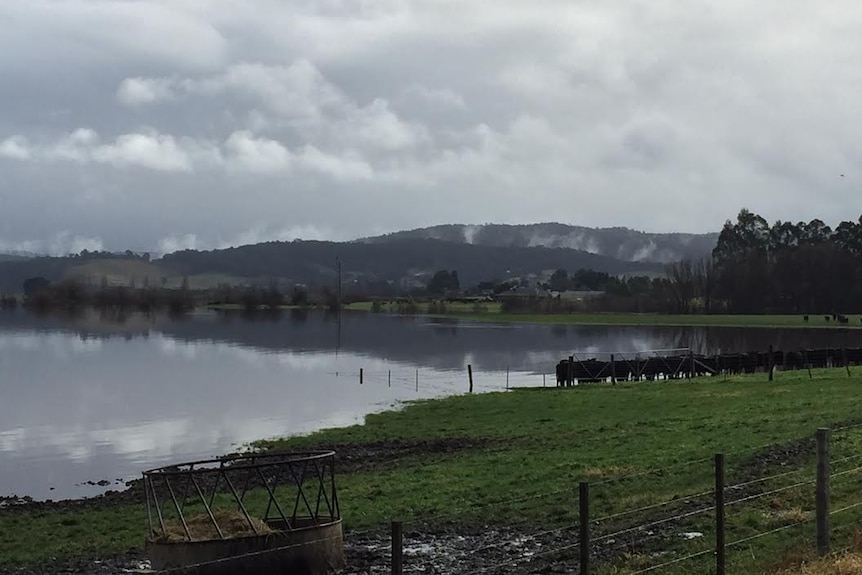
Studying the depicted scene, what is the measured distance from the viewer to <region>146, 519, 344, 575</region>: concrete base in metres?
13.1

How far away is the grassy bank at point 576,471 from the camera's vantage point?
51.0ft

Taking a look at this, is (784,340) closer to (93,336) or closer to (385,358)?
(385,358)

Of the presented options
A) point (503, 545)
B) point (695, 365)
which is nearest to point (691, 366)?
point (695, 365)

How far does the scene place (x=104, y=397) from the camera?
54219 millimetres

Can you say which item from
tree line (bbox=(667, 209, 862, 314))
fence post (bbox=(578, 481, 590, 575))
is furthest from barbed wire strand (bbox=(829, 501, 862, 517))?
tree line (bbox=(667, 209, 862, 314))

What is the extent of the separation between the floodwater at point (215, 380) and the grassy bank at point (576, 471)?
602 centimetres

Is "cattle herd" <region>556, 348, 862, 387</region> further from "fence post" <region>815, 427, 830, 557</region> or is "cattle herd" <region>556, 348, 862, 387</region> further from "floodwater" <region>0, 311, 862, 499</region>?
"fence post" <region>815, 427, 830, 557</region>

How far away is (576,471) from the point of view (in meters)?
21.0

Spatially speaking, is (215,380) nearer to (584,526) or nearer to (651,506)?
(651,506)

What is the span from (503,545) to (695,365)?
50.5m

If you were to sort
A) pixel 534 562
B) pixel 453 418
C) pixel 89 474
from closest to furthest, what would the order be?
pixel 534 562 → pixel 89 474 → pixel 453 418

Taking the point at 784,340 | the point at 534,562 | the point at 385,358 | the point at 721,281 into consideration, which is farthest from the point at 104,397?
the point at 721,281

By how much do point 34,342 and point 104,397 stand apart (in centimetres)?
5580

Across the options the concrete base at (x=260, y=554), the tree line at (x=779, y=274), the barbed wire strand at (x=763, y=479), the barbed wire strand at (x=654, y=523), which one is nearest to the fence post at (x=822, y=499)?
the barbed wire strand at (x=654, y=523)
